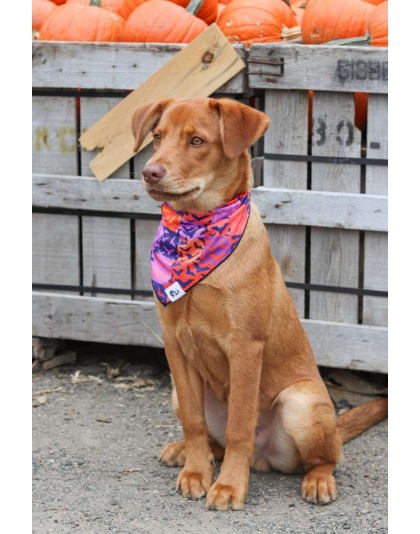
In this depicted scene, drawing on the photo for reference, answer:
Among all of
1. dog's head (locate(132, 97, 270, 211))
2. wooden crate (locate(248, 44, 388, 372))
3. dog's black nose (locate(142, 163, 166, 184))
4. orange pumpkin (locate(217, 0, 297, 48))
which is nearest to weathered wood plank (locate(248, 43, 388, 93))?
wooden crate (locate(248, 44, 388, 372))

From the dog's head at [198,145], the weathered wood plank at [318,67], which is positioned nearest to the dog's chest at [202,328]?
the dog's head at [198,145]

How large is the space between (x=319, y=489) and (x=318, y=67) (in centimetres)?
223

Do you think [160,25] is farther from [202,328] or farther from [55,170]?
[202,328]

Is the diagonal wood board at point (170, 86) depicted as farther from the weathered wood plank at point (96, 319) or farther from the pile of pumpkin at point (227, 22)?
the weathered wood plank at point (96, 319)

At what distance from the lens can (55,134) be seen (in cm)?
571

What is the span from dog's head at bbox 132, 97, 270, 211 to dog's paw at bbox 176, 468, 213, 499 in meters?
1.25

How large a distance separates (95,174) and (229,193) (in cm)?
154

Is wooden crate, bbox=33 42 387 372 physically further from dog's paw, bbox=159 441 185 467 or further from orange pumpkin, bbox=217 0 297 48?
dog's paw, bbox=159 441 185 467

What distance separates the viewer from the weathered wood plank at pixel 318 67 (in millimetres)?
5129

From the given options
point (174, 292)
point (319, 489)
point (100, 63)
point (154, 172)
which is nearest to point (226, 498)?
point (319, 489)

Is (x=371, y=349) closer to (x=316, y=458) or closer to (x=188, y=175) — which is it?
(x=316, y=458)

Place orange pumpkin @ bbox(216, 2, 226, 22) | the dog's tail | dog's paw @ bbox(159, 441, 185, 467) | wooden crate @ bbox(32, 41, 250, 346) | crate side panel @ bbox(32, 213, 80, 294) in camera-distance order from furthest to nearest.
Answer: orange pumpkin @ bbox(216, 2, 226, 22) → crate side panel @ bbox(32, 213, 80, 294) → wooden crate @ bbox(32, 41, 250, 346) → the dog's tail → dog's paw @ bbox(159, 441, 185, 467)

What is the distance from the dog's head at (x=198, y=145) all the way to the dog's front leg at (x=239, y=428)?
745 mm

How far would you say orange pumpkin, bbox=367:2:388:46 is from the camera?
17.8ft
